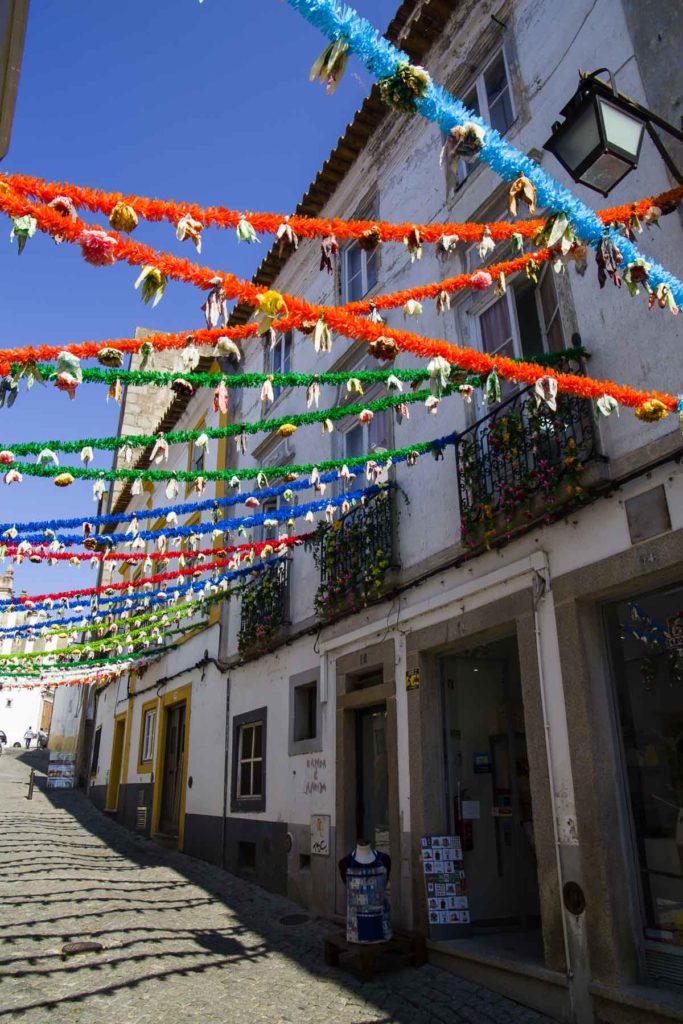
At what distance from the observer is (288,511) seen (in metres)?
Answer: 7.30

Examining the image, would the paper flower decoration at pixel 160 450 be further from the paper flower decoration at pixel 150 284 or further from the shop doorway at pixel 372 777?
the shop doorway at pixel 372 777

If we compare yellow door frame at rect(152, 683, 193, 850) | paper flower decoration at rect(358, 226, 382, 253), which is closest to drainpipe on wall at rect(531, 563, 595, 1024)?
paper flower decoration at rect(358, 226, 382, 253)

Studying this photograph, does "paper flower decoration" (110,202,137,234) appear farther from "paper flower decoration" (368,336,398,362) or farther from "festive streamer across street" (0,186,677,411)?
"paper flower decoration" (368,336,398,362)

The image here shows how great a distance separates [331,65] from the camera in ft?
7.97

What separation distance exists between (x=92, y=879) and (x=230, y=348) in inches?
339

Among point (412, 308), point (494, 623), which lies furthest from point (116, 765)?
point (412, 308)

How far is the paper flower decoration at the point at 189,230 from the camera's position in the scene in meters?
3.15

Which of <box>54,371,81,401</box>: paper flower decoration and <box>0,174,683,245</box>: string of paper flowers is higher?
<box>0,174,683,245</box>: string of paper flowers

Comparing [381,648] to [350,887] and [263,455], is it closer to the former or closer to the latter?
[350,887]

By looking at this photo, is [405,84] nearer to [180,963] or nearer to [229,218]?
[229,218]

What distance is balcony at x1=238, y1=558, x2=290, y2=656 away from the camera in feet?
32.2

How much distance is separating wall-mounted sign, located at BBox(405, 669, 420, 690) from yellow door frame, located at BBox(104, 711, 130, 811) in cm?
1271

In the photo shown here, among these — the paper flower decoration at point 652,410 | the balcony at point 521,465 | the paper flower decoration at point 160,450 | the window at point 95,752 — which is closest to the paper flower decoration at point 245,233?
the paper flower decoration at point 160,450

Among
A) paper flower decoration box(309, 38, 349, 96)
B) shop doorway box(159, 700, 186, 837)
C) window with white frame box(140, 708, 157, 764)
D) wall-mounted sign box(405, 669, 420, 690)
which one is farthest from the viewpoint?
window with white frame box(140, 708, 157, 764)
